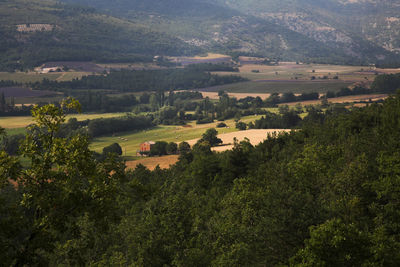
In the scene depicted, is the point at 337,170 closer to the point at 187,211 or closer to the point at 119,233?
the point at 187,211

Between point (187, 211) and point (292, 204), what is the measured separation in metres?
22.4

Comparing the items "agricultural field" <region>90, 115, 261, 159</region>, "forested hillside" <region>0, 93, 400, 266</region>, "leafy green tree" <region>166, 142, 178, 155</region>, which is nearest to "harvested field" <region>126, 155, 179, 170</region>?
"leafy green tree" <region>166, 142, 178, 155</region>

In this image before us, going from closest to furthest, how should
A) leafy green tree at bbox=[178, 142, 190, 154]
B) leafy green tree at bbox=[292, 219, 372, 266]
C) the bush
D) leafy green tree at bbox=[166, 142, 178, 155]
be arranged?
1. leafy green tree at bbox=[292, 219, 372, 266]
2. leafy green tree at bbox=[178, 142, 190, 154]
3. leafy green tree at bbox=[166, 142, 178, 155]
4. the bush

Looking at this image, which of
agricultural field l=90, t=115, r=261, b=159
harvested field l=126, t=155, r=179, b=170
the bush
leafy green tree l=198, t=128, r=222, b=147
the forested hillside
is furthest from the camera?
the bush

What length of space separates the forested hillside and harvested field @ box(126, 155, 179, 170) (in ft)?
114

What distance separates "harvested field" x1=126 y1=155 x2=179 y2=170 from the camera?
138500mm

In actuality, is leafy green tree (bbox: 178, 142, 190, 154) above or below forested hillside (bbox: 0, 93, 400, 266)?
below

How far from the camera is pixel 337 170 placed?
69.5 metres

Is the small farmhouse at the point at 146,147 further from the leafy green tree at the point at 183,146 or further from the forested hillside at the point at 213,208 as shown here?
the forested hillside at the point at 213,208

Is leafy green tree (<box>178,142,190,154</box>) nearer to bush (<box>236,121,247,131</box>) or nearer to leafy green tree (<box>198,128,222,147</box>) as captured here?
leafy green tree (<box>198,128,222,147</box>)

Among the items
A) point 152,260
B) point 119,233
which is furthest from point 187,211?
point 152,260

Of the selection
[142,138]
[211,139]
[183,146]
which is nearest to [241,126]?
[211,139]

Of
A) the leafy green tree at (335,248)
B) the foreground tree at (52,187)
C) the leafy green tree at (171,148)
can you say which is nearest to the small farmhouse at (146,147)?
the leafy green tree at (171,148)

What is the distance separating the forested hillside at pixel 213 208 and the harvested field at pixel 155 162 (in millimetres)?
34887
